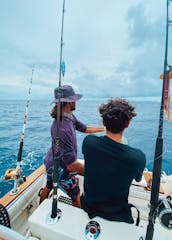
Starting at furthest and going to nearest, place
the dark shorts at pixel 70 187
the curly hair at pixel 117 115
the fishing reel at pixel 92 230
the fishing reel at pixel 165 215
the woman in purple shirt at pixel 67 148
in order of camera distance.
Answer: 1. the dark shorts at pixel 70 187
2. the woman in purple shirt at pixel 67 148
3. the curly hair at pixel 117 115
4. the fishing reel at pixel 92 230
5. the fishing reel at pixel 165 215

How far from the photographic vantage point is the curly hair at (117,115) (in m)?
1.04

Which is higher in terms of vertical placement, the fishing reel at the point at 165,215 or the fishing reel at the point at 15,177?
the fishing reel at the point at 165,215

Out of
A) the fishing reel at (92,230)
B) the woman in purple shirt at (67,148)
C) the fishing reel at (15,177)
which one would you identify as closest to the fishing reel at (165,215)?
the fishing reel at (92,230)

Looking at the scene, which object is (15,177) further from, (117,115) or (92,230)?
(117,115)

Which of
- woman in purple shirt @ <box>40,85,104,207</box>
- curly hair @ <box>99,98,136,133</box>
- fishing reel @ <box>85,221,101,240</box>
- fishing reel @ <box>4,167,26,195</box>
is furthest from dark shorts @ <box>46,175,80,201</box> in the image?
curly hair @ <box>99,98,136,133</box>

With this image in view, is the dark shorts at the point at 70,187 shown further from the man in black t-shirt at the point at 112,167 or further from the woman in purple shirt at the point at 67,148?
the man in black t-shirt at the point at 112,167

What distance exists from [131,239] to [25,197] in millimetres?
1213

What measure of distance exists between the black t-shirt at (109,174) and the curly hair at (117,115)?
3.9 inches

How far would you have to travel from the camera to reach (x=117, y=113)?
3.46 ft

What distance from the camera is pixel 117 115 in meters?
1.05

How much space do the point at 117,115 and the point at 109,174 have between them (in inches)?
15.4

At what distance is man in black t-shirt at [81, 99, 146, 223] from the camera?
0.95 meters

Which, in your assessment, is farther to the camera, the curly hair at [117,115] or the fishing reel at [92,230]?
the curly hair at [117,115]

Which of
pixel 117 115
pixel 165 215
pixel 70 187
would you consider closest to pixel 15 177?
pixel 70 187
